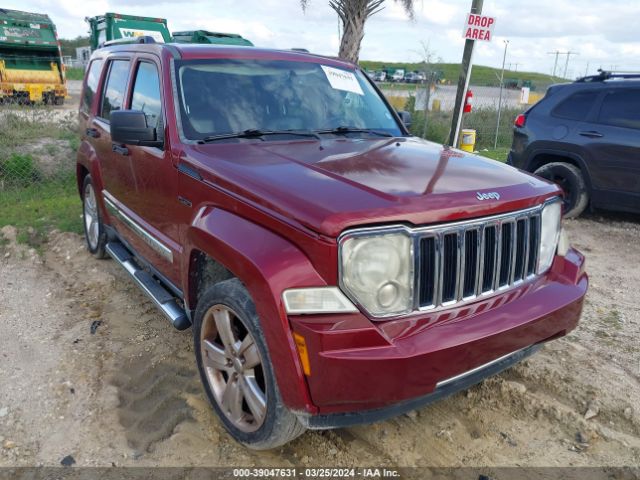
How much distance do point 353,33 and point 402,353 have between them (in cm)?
1015

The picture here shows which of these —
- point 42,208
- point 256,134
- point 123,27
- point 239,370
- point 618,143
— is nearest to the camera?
point 239,370

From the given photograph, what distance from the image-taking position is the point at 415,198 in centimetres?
228

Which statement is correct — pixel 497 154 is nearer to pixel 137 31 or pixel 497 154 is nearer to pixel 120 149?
pixel 120 149

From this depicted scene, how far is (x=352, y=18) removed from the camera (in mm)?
10969

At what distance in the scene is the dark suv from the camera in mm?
6328

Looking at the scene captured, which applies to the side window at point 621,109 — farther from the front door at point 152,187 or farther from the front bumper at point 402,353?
the front door at point 152,187

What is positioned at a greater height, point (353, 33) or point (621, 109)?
point (353, 33)

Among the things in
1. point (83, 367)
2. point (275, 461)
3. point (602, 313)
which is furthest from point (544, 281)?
point (83, 367)

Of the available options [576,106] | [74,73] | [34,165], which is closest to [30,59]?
[34,165]

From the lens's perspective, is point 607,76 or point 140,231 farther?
point 607,76

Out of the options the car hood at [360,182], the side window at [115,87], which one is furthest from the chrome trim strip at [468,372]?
the side window at [115,87]

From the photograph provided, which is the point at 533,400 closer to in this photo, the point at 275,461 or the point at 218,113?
the point at 275,461

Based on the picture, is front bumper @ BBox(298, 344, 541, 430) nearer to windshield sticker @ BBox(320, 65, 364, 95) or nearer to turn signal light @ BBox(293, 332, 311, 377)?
turn signal light @ BBox(293, 332, 311, 377)

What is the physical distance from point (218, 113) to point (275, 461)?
2048mm
